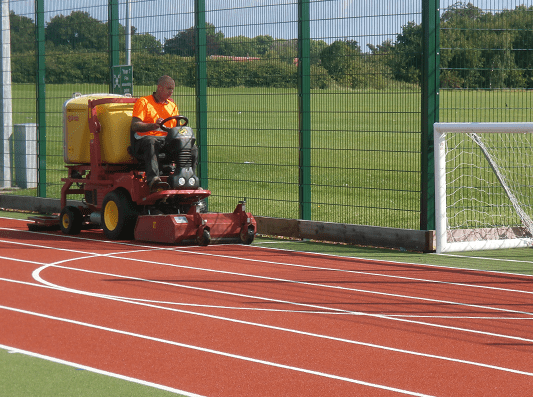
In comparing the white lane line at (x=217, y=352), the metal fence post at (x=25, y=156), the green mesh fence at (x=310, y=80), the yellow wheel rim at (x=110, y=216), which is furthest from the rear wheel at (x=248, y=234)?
the metal fence post at (x=25, y=156)

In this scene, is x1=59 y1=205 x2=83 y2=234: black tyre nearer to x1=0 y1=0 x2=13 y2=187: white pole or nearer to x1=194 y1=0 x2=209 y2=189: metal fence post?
x1=194 y1=0 x2=209 y2=189: metal fence post

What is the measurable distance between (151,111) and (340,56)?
270cm

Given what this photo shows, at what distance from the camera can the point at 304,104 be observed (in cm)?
1286

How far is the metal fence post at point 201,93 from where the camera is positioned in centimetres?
1399

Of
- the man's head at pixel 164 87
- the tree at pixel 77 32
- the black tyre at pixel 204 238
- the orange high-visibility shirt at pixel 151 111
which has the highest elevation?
the tree at pixel 77 32

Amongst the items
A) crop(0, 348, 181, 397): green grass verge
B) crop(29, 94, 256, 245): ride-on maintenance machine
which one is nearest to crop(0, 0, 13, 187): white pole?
crop(29, 94, 256, 245): ride-on maintenance machine

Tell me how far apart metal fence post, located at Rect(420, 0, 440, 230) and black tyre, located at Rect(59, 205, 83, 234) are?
17.2 ft

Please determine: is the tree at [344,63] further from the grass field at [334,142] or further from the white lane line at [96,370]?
the white lane line at [96,370]

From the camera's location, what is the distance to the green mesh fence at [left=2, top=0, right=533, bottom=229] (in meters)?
11.7

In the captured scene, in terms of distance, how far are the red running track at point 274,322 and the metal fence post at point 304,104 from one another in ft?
6.05

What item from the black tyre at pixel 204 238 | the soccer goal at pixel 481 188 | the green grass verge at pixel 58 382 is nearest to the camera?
the green grass verge at pixel 58 382

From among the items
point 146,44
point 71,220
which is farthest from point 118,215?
point 146,44

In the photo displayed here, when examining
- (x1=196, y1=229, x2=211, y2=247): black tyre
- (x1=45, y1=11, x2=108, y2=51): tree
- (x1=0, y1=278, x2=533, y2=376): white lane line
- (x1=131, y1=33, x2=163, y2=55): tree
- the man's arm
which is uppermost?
(x1=45, y1=11, x2=108, y2=51): tree

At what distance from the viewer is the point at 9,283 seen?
9.30 m
